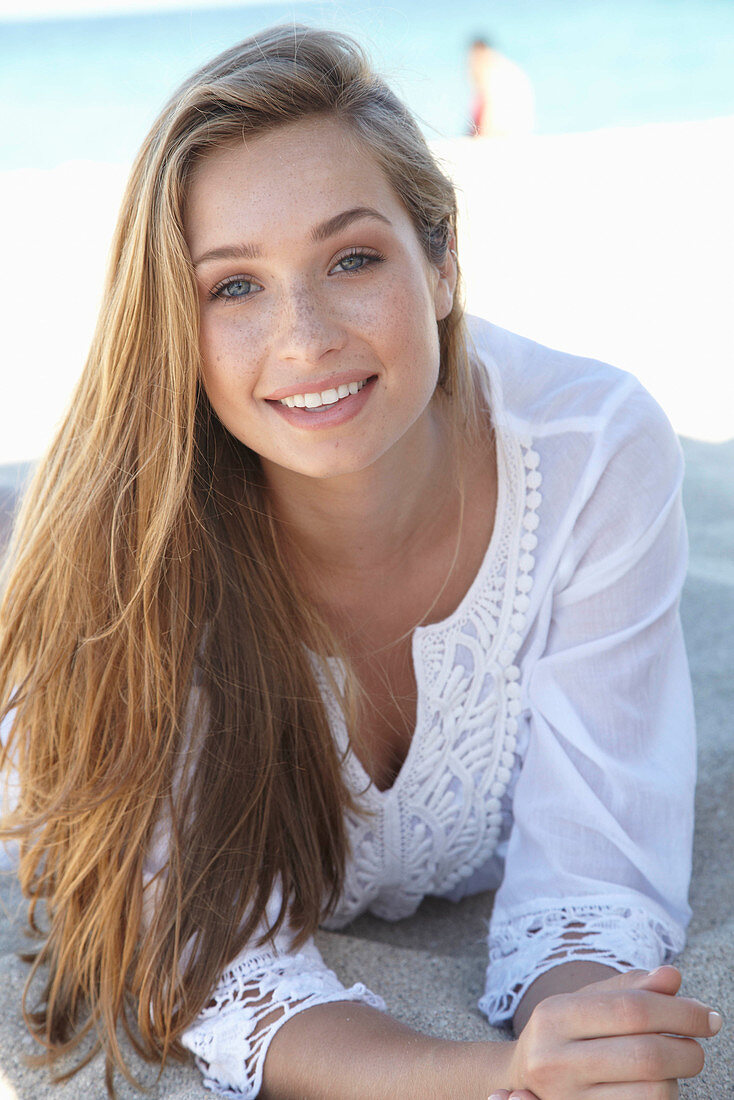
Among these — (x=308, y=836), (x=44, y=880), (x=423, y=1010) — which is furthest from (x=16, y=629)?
(x=423, y=1010)

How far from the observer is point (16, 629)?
1843 millimetres

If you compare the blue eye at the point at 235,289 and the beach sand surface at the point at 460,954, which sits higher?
the blue eye at the point at 235,289

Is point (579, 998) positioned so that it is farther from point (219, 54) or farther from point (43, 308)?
point (43, 308)

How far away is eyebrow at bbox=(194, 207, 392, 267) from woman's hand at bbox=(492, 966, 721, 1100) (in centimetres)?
105

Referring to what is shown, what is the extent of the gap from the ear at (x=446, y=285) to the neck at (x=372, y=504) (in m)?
0.19

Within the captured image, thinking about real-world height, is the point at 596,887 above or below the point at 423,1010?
above

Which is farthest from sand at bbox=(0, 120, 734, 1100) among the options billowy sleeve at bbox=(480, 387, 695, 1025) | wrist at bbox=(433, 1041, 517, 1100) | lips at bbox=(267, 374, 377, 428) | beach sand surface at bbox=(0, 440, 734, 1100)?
lips at bbox=(267, 374, 377, 428)

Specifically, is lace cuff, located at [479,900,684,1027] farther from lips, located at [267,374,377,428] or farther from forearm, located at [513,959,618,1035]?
lips, located at [267,374,377,428]

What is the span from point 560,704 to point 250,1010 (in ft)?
2.19

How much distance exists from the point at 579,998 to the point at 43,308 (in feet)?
16.2

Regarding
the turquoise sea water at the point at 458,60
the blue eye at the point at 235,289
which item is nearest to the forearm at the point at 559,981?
the blue eye at the point at 235,289

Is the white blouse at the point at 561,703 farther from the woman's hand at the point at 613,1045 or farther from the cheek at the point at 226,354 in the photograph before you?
the cheek at the point at 226,354

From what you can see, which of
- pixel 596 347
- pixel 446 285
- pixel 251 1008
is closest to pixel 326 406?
pixel 446 285

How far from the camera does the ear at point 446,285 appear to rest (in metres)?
1.82
